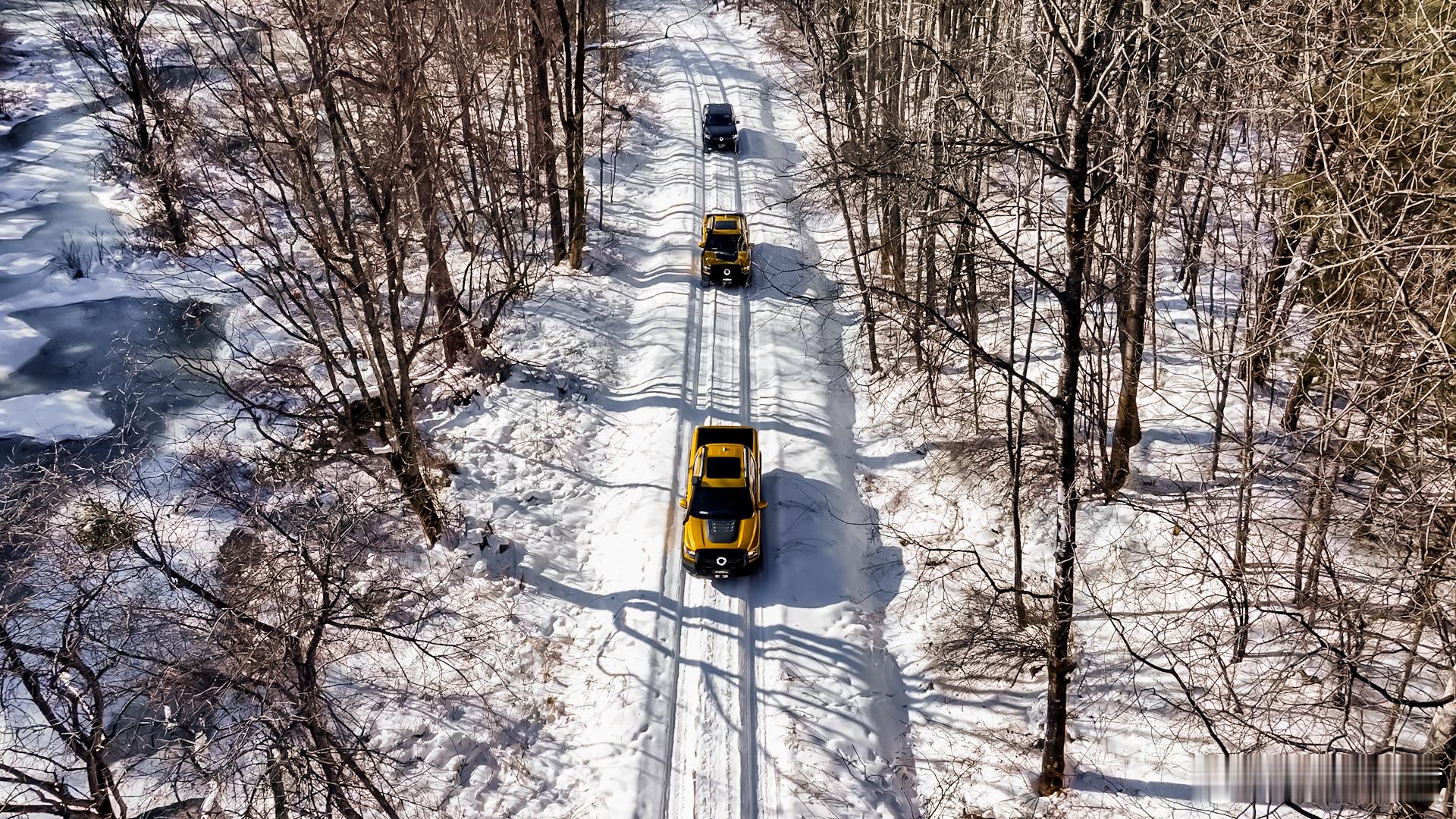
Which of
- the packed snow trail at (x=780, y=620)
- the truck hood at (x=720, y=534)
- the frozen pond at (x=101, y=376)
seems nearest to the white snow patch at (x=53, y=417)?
the frozen pond at (x=101, y=376)

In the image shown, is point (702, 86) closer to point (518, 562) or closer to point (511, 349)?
point (511, 349)

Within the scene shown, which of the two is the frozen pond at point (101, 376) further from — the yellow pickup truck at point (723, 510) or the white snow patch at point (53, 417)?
the yellow pickup truck at point (723, 510)

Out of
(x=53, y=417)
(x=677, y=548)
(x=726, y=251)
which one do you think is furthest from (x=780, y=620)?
(x=53, y=417)

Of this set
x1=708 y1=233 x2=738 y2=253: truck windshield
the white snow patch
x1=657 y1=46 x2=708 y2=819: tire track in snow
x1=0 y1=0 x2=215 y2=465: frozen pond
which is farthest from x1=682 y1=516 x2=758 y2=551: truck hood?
the white snow patch

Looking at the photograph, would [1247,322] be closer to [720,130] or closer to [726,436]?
[726,436]

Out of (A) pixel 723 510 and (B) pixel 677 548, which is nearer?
(A) pixel 723 510

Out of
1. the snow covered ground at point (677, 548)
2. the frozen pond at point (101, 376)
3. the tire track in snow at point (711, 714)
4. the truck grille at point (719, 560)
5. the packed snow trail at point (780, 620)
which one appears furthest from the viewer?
→ the frozen pond at point (101, 376)

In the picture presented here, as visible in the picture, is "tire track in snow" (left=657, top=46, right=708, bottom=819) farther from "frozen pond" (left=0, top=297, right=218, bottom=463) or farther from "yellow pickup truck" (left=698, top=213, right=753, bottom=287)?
"frozen pond" (left=0, top=297, right=218, bottom=463)
